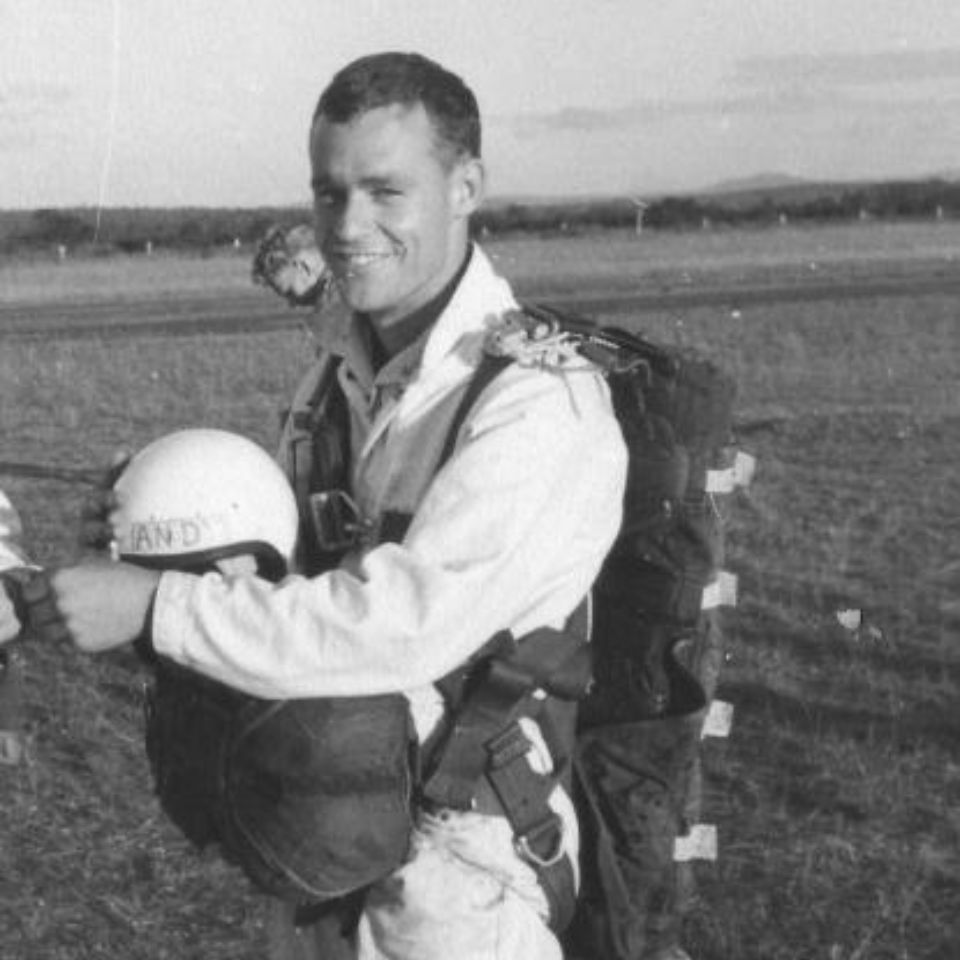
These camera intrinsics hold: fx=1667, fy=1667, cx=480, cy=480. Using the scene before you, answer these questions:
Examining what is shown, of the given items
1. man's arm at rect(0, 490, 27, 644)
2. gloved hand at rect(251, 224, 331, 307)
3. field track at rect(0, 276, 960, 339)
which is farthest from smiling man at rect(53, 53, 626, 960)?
field track at rect(0, 276, 960, 339)

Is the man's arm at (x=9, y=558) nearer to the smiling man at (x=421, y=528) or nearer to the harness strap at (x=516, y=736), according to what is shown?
the smiling man at (x=421, y=528)

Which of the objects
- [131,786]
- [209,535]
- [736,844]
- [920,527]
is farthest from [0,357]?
[209,535]

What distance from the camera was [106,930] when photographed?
5.28m

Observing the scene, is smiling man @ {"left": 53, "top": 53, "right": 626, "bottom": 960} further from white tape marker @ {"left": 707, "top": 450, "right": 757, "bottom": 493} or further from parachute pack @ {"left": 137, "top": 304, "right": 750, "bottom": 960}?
white tape marker @ {"left": 707, "top": 450, "right": 757, "bottom": 493}

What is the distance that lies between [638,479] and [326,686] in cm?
69

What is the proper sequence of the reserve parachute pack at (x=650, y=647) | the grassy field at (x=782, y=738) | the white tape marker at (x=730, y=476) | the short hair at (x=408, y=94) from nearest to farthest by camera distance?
the short hair at (x=408, y=94) → the reserve parachute pack at (x=650, y=647) → the white tape marker at (x=730, y=476) → the grassy field at (x=782, y=738)

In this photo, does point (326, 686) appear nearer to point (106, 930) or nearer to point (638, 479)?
point (638, 479)

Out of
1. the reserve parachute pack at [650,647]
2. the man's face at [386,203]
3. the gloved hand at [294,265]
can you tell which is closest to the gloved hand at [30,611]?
the man's face at [386,203]

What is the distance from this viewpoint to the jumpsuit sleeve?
2.41 metres

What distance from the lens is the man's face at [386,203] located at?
271cm

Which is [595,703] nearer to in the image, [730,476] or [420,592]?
[730,476]

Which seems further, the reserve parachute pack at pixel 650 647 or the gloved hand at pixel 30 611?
the reserve parachute pack at pixel 650 647

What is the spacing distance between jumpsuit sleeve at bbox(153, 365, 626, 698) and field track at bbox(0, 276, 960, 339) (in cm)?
2430

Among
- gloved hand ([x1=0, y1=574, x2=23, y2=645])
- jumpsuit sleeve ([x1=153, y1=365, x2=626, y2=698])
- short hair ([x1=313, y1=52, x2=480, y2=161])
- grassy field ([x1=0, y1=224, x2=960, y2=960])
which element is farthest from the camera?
grassy field ([x1=0, y1=224, x2=960, y2=960])
